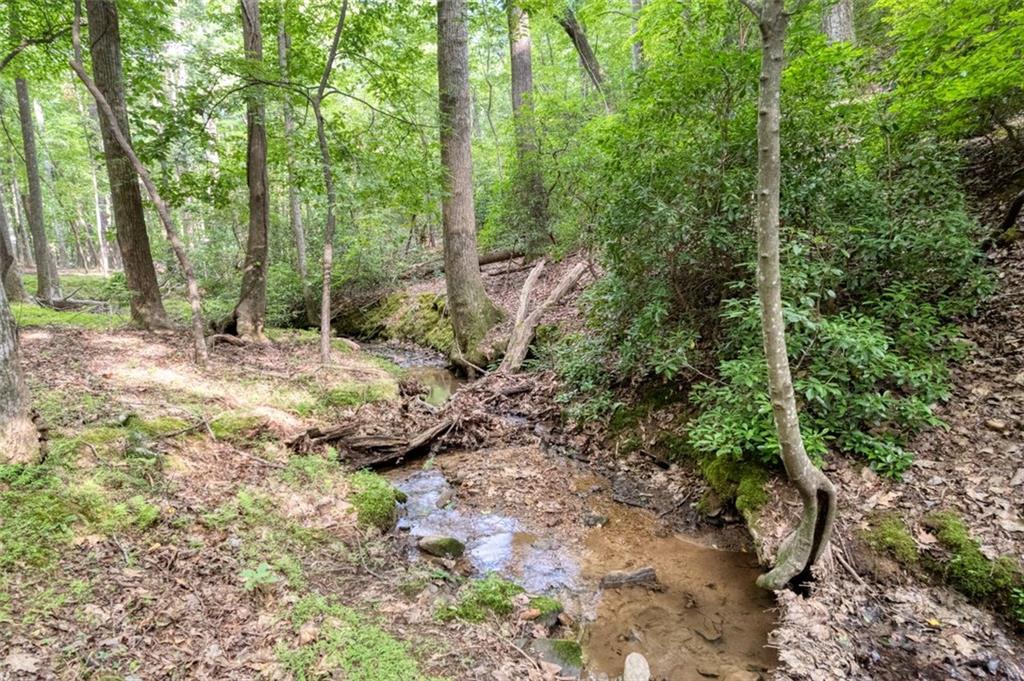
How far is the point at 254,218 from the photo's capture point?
31.2ft

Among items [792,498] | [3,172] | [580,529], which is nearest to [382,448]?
[580,529]

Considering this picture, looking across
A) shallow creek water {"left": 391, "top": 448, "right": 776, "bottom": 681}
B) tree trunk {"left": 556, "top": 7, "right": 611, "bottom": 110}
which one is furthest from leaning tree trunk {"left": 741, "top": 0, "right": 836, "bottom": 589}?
tree trunk {"left": 556, "top": 7, "right": 611, "bottom": 110}

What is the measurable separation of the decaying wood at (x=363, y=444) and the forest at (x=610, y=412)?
0.04 m

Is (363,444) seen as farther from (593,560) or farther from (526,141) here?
(526,141)

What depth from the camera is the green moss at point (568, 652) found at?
3113 mm

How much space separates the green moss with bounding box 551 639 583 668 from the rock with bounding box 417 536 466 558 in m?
1.18

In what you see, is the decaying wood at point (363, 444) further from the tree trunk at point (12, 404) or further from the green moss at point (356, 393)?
the tree trunk at point (12, 404)

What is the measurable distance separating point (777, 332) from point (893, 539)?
6.10 feet

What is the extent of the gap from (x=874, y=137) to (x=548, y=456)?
4.80m

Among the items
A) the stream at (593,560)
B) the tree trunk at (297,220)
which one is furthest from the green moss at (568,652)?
the tree trunk at (297,220)

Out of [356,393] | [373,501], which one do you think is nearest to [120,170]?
[356,393]

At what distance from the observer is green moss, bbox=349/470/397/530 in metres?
4.40

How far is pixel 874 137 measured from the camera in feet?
17.1

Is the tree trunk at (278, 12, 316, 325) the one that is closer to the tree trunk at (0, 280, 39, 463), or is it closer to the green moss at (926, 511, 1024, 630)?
the tree trunk at (0, 280, 39, 463)
